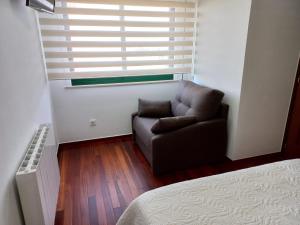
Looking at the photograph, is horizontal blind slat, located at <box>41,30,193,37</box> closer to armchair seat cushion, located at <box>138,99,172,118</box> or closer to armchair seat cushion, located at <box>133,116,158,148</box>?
armchair seat cushion, located at <box>138,99,172,118</box>

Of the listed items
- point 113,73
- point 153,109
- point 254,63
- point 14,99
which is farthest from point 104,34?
point 254,63

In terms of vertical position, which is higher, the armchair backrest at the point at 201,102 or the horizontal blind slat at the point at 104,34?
the horizontal blind slat at the point at 104,34

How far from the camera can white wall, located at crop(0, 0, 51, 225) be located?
1164 mm

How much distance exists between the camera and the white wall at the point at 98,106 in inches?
121

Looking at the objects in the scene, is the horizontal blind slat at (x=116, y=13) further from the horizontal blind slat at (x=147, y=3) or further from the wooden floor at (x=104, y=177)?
the wooden floor at (x=104, y=177)

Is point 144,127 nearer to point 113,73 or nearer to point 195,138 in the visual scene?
point 195,138

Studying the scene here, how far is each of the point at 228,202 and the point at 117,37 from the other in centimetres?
252

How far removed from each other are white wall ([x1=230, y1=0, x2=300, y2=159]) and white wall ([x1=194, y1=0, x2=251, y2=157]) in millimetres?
74

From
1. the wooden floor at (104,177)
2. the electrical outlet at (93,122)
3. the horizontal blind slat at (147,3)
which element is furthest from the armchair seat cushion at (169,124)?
the horizontal blind slat at (147,3)

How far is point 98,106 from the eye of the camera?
3.22 metres

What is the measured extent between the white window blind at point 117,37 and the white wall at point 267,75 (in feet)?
3.76

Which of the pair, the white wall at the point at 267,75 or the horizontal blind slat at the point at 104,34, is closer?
the white wall at the point at 267,75

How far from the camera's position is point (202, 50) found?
122 inches

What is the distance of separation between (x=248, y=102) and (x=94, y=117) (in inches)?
85.3
